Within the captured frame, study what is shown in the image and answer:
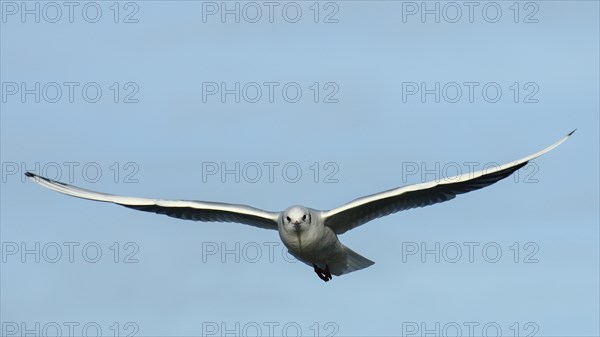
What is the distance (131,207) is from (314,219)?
3.80m

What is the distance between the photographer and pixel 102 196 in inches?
1233

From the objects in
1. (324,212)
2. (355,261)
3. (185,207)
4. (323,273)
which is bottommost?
(323,273)

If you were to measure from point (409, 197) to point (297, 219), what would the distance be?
7.22 feet

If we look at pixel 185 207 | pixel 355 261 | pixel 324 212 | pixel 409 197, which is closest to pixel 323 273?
pixel 355 261

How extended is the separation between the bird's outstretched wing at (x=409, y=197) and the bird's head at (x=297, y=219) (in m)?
0.54

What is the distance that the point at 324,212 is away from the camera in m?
30.2

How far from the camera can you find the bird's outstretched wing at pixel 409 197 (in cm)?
2966

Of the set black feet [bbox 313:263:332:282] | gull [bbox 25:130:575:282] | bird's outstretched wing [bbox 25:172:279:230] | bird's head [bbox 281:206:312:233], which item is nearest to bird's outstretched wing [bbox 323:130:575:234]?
gull [bbox 25:130:575:282]

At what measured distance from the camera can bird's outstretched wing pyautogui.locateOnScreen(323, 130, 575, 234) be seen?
1168 inches

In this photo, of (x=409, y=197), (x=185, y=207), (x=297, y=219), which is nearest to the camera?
(x=297, y=219)

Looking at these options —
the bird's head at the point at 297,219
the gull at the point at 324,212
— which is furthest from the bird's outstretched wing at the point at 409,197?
the bird's head at the point at 297,219

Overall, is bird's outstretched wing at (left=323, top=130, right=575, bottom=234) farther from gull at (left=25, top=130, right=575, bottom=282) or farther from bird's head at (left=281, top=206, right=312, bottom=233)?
bird's head at (left=281, top=206, right=312, bottom=233)

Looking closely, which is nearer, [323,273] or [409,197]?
[409,197]

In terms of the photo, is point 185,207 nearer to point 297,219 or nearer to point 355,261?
point 297,219
